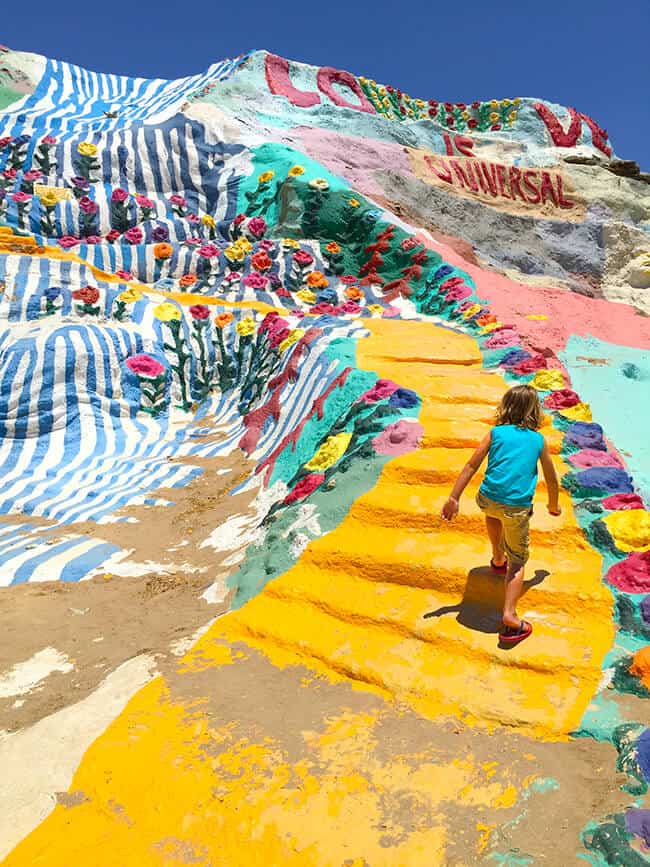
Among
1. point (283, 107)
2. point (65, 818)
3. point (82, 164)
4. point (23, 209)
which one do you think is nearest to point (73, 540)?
point (65, 818)

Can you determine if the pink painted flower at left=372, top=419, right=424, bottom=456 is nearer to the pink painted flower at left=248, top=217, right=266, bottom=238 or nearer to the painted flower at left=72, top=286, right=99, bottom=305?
the painted flower at left=72, top=286, right=99, bottom=305

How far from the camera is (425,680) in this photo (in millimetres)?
2439

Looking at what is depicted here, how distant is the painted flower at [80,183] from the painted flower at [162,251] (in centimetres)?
209

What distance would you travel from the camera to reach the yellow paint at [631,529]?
111 inches

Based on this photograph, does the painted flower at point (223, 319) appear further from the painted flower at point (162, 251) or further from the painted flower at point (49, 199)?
the painted flower at point (49, 199)

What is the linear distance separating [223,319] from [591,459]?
4781mm

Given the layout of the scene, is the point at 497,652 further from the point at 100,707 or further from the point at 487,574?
the point at 100,707

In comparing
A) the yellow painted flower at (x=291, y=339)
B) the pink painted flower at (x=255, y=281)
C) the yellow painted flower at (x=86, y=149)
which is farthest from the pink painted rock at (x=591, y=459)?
the yellow painted flower at (x=86, y=149)

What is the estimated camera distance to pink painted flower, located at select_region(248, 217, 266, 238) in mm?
9188

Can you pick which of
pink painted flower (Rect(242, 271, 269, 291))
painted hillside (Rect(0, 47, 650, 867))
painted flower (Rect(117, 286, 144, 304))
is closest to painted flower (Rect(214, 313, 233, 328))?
painted hillside (Rect(0, 47, 650, 867))

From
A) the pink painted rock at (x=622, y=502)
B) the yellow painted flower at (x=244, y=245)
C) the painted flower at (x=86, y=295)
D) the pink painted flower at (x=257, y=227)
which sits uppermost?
the pink painted flower at (x=257, y=227)

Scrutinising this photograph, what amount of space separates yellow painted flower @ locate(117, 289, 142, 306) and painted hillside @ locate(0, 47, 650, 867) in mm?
31

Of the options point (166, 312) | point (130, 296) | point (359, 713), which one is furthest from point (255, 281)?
point (359, 713)

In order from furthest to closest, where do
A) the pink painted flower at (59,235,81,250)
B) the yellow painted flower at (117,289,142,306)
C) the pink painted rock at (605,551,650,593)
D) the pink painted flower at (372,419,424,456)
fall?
the pink painted flower at (59,235,81,250)
the yellow painted flower at (117,289,142,306)
the pink painted flower at (372,419,424,456)
the pink painted rock at (605,551,650,593)
